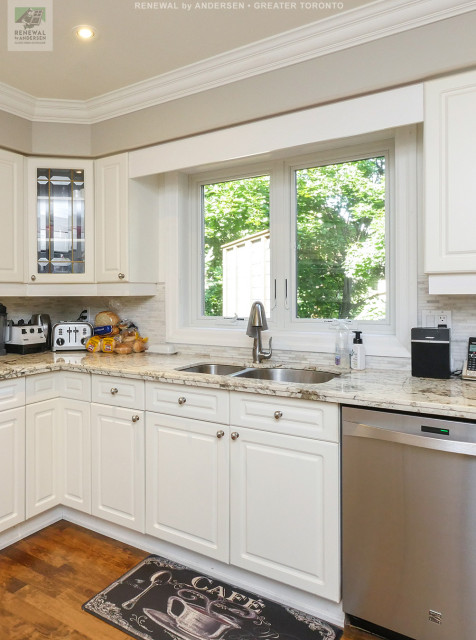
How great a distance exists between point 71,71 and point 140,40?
0.53 m

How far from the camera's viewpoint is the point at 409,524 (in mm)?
1551

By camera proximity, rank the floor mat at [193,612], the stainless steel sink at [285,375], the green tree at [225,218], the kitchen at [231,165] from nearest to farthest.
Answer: the floor mat at [193,612]
the kitchen at [231,165]
the stainless steel sink at [285,375]
the green tree at [225,218]

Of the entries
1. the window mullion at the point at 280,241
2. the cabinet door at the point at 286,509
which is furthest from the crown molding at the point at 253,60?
the cabinet door at the point at 286,509

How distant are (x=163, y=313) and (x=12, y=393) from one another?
1.05 m

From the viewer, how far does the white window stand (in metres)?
2.27


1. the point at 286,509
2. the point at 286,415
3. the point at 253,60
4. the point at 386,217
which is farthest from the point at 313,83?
the point at 286,509

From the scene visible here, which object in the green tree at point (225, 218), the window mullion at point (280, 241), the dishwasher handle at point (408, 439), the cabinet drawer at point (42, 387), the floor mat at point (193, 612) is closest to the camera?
the dishwasher handle at point (408, 439)

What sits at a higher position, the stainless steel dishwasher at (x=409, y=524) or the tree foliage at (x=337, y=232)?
the tree foliage at (x=337, y=232)

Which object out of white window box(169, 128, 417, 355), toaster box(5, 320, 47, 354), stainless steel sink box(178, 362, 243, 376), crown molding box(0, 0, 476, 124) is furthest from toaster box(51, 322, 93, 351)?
crown molding box(0, 0, 476, 124)

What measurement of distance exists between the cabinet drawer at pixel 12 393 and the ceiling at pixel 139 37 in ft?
5.49

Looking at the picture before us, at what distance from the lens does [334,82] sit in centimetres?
200

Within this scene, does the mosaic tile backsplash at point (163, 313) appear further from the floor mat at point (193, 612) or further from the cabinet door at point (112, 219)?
the floor mat at point (193, 612)

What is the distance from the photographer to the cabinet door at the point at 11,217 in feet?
8.72

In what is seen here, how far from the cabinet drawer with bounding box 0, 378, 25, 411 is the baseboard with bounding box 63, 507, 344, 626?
0.77m
